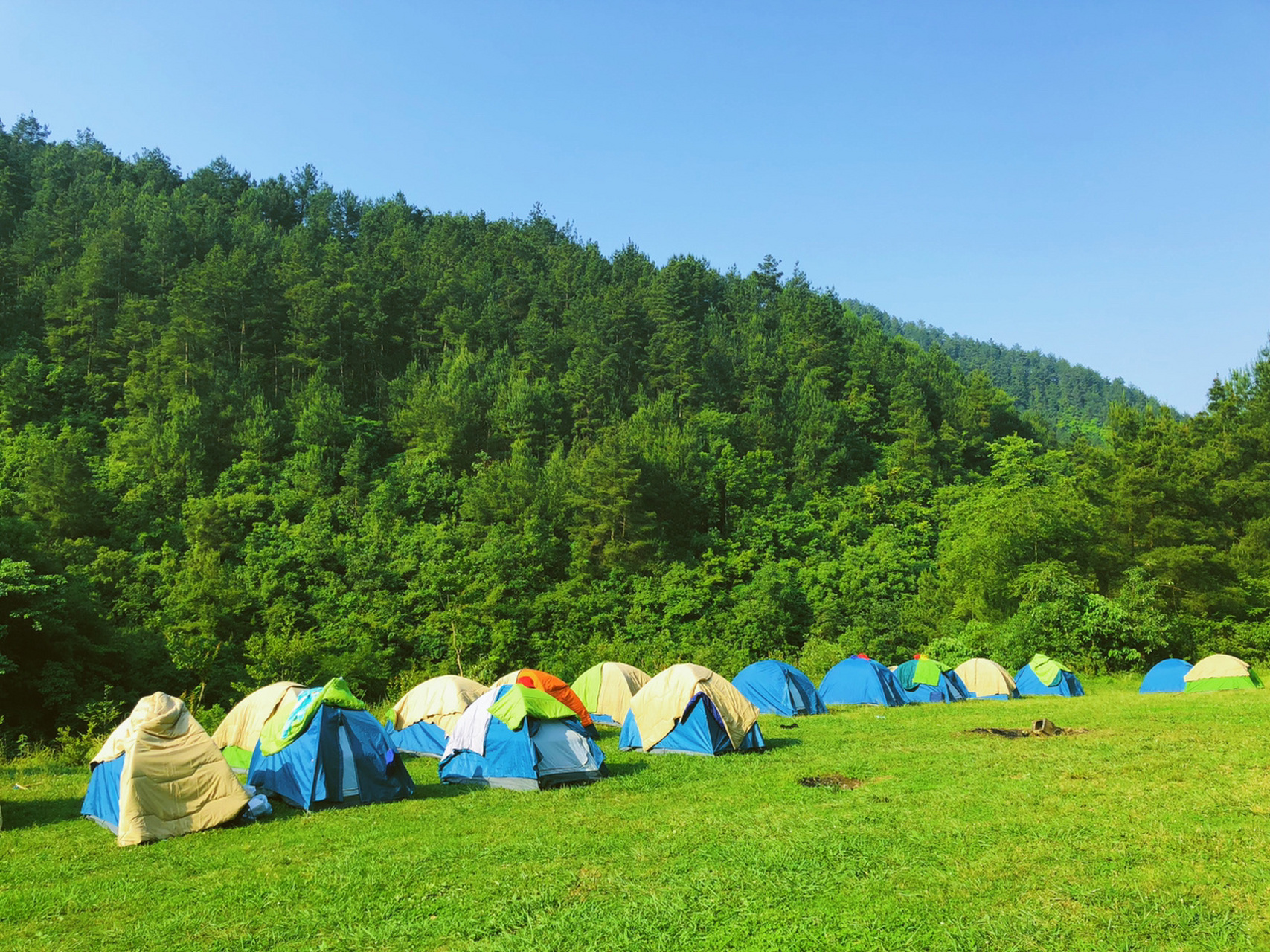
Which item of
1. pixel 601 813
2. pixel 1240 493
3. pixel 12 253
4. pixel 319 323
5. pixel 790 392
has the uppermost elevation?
pixel 12 253

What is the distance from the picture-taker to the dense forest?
3481 cm

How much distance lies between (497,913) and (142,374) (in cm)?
5749

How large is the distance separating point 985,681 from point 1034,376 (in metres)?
143

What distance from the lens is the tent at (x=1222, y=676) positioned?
24672 mm

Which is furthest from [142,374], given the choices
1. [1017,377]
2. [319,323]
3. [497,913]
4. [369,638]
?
[1017,377]

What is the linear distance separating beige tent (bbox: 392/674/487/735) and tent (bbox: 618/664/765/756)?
10.9 feet

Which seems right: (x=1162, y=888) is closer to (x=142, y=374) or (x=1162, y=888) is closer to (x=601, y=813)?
(x=601, y=813)

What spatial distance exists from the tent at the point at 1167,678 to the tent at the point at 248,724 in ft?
86.4

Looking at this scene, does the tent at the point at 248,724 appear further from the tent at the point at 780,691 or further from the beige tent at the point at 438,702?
the tent at the point at 780,691

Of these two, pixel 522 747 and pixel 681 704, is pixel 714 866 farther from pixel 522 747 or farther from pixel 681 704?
pixel 681 704

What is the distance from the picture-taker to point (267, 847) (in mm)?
8938

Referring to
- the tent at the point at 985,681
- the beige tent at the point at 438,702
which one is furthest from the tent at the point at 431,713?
the tent at the point at 985,681

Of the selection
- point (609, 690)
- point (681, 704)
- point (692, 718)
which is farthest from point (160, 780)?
point (609, 690)

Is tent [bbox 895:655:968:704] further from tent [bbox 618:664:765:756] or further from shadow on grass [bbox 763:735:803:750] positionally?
tent [bbox 618:664:765:756]
